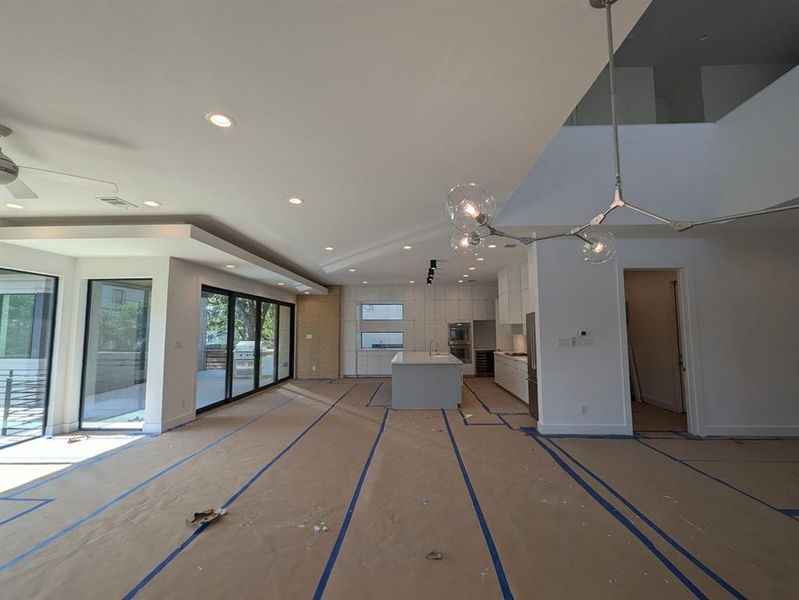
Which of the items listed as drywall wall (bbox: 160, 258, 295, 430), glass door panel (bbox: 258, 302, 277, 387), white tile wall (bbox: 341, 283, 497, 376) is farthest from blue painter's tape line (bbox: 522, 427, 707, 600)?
glass door panel (bbox: 258, 302, 277, 387)

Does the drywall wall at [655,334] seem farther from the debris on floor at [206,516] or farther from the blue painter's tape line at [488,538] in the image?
the debris on floor at [206,516]

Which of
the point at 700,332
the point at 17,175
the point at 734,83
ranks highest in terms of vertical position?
the point at 734,83

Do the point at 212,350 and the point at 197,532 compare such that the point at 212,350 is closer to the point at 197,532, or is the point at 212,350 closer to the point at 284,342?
the point at 284,342

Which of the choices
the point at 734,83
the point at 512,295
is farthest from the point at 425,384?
the point at 734,83

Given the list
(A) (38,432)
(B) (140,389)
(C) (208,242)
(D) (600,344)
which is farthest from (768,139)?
(A) (38,432)

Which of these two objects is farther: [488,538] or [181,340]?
[181,340]

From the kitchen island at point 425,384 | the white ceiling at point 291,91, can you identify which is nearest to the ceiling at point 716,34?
the white ceiling at point 291,91

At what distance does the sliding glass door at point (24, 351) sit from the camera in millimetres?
4359

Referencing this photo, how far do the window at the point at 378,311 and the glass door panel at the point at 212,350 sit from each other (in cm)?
431

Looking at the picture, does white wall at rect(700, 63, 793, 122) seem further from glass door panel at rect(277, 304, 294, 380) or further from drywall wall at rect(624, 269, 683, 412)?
glass door panel at rect(277, 304, 294, 380)

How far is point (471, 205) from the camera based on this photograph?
6.25ft

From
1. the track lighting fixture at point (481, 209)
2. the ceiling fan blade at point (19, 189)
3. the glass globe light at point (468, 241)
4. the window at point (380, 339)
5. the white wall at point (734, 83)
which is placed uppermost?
the white wall at point (734, 83)

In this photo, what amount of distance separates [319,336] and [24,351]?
6.10 metres

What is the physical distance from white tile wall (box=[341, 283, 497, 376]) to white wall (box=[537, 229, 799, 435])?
17.5 feet
